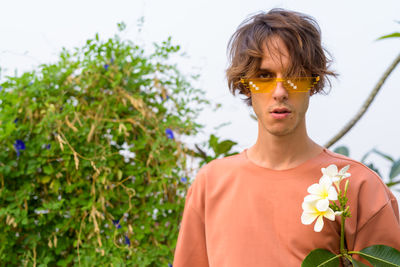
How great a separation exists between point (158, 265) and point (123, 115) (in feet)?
2.35

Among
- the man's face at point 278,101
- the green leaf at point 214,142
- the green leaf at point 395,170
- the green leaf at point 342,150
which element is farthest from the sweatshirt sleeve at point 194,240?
the green leaf at point 395,170

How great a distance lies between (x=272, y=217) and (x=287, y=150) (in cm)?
21

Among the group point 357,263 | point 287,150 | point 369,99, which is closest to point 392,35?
point 369,99

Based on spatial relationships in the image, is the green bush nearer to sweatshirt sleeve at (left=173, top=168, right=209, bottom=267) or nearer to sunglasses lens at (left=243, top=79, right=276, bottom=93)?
sweatshirt sleeve at (left=173, top=168, right=209, bottom=267)

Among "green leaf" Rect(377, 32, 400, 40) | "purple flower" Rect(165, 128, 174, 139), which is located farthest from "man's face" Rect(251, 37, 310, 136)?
"purple flower" Rect(165, 128, 174, 139)

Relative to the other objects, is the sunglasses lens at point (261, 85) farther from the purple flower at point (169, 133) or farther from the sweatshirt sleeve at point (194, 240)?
the purple flower at point (169, 133)

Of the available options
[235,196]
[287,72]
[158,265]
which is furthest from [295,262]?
[158,265]

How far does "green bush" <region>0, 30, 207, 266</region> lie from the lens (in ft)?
6.98

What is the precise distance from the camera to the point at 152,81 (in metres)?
2.35

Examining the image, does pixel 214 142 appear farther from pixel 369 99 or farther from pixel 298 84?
pixel 298 84

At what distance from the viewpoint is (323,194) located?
1.26 meters

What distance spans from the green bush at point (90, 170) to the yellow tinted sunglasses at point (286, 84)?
82 cm

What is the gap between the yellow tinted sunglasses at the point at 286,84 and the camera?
137 centimetres

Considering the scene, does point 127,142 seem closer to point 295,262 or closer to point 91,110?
point 91,110
